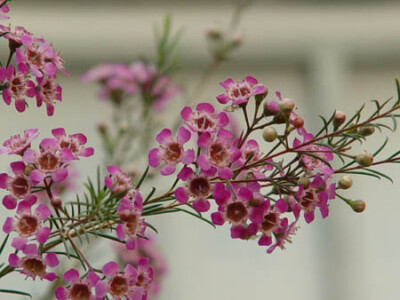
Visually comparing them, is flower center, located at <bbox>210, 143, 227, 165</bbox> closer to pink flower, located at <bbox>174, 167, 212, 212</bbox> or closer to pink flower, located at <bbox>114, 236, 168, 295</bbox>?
pink flower, located at <bbox>174, 167, 212, 212</bbox>

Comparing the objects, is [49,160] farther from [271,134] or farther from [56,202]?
[271,134]

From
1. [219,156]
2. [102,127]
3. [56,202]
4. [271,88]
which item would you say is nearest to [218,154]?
[219,156]

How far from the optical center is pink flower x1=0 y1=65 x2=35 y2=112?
48cm

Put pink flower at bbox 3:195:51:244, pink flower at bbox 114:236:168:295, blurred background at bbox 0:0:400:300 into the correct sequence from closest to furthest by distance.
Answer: pink flower at bbox 3:195:51:244 < pink flower at bbox 114:236:168:295 < blurred background at bbox 0:0:400:300

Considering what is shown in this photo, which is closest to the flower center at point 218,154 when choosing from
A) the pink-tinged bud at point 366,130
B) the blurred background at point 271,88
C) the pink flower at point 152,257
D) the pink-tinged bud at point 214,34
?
the pink-tinged bud at point 366,130

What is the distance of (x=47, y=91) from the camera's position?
0.50m

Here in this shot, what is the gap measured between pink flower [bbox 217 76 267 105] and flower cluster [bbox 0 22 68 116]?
0.36ft

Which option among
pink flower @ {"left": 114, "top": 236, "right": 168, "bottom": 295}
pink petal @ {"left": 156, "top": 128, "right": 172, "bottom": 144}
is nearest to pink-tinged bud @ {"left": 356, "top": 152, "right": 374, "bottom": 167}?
pink petal @ {"left": 156, "top": 128, "right": 172, "bottom": 144}

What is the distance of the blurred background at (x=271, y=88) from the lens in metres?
2.61

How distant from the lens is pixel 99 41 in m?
2.63

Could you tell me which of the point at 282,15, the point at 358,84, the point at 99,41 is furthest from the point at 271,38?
the point at 99,41

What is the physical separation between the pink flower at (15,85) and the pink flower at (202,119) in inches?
3.9

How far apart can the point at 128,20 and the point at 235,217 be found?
2.28 metres

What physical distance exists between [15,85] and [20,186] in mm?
70
